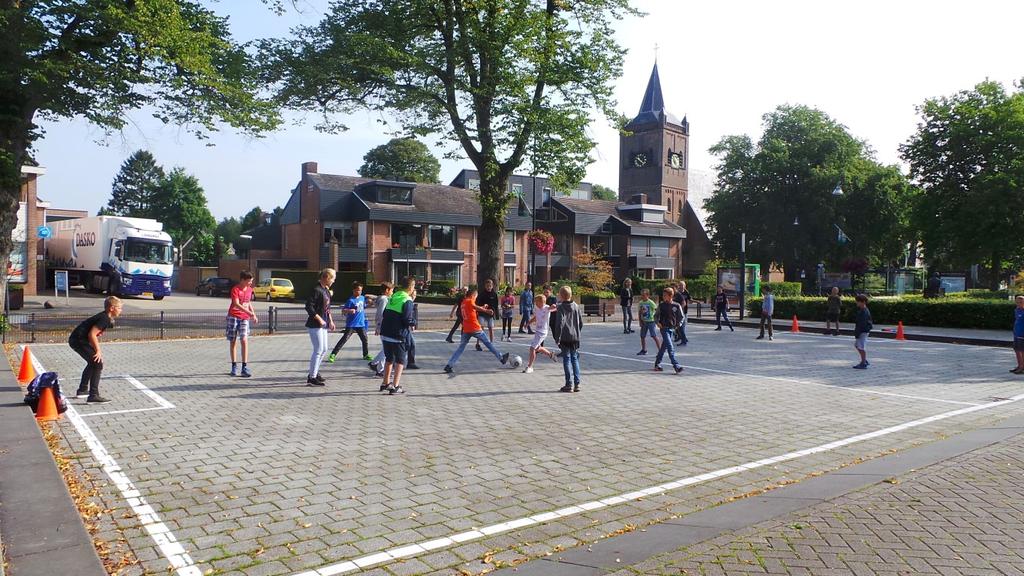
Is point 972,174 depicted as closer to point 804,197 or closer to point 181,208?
point 804,197

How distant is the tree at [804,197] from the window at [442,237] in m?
22.3

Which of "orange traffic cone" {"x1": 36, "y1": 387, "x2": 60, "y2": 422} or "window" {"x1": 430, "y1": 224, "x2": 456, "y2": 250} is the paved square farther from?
"window" {"x1": 430, "y1": 224, "x2": 456, "y2": 250}

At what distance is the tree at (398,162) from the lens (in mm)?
73938

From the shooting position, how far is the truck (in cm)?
3522

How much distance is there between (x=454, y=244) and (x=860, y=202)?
102ft

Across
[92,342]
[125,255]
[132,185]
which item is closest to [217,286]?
[125,255]

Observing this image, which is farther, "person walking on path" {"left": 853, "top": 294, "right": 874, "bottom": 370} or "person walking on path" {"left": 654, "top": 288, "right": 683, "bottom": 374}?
"person walking on path" {"left": 853, "top": 294, "right": 874, "bottom": 370}

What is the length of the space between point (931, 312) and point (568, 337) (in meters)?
20.4

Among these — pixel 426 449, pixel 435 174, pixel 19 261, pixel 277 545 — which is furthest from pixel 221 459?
pixel 435 174

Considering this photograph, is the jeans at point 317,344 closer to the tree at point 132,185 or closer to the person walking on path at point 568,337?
the person walking on path at point 568,337

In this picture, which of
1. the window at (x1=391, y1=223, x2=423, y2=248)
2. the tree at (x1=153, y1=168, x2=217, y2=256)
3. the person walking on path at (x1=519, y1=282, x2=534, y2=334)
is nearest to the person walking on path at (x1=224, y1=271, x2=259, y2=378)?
the person walking on path at (x1=519, y1=282, x2=534, y2=334)

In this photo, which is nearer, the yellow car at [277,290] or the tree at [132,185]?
the yellow car at [277,290]

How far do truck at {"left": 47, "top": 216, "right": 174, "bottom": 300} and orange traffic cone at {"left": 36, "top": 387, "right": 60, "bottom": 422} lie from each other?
30731mm

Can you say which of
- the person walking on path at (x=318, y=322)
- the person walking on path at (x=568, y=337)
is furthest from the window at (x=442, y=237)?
the person walking on path at (x=568, y=337)
